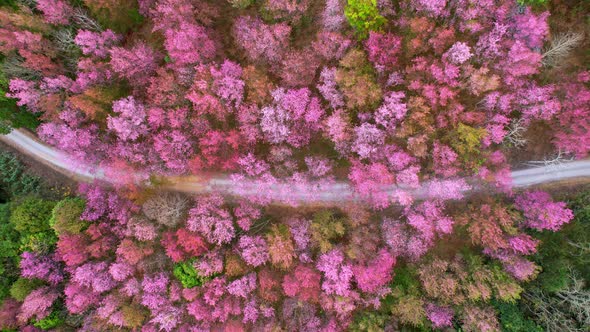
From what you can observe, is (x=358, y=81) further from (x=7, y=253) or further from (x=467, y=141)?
(x=7, y=253)

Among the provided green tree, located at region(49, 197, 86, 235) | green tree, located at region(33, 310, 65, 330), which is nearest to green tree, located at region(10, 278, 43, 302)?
green tree, located at region(33, 310, 65, 330)

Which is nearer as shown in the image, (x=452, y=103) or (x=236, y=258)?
(x=452, y=103)

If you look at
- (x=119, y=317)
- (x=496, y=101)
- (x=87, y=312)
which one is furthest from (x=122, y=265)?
(x=496, y=101)

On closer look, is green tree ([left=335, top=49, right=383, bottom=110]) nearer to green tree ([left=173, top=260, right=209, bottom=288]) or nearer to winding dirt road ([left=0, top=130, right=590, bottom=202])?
winding dirt road ([left=0, top=130, right=590, bottom=202])

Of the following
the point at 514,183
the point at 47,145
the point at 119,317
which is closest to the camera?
the point at 119,317

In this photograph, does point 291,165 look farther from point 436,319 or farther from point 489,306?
point 489,306

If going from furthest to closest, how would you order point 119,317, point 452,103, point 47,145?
point 47,145
point 119,317
point 452,103

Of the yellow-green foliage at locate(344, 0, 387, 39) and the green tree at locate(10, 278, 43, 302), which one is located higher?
the yellow-green foliage at locate(344, 0, 387, 39)
